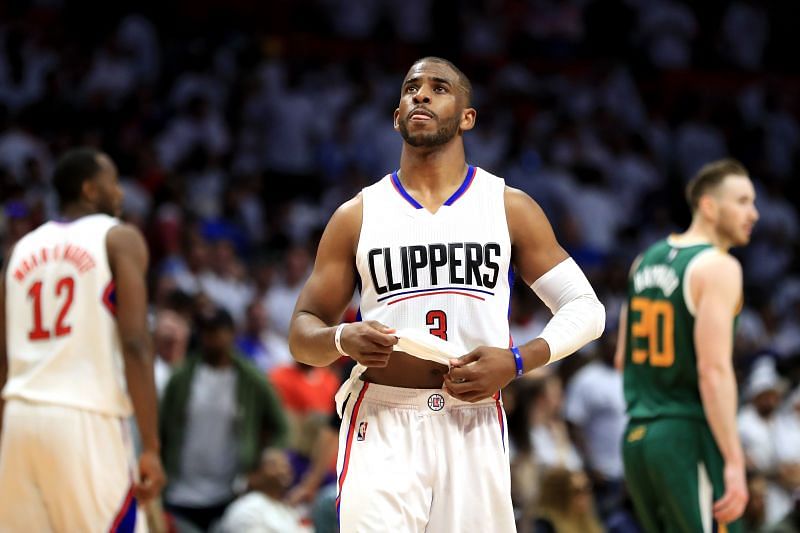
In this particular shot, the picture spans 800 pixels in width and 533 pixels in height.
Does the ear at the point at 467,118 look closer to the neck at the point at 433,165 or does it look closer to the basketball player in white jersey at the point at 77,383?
the neck at the point at 433,165

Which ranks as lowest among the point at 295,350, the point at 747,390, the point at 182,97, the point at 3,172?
the point at 747,390

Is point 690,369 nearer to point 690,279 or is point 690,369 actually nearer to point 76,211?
point 690,279

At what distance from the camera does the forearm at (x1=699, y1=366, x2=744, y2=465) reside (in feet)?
21.0

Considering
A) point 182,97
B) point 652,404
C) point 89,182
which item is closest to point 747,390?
point 652,404

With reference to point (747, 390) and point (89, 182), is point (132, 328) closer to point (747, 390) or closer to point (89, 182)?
point (89, 182)

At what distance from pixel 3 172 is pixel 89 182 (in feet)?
21.4

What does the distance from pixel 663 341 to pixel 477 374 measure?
2.58m

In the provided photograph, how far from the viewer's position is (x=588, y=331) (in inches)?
190

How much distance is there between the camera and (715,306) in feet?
21.4

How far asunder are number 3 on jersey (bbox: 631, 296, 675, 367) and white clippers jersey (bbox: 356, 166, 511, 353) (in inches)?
83.6

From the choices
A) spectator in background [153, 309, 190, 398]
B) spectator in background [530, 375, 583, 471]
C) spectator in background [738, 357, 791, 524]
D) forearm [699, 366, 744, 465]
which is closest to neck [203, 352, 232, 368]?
spectator in background [153, 309, 190, 398]

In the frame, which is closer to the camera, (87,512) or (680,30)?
(87,512)

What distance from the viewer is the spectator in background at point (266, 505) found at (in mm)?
8422

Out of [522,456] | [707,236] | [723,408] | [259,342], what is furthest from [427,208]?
[259,342]
